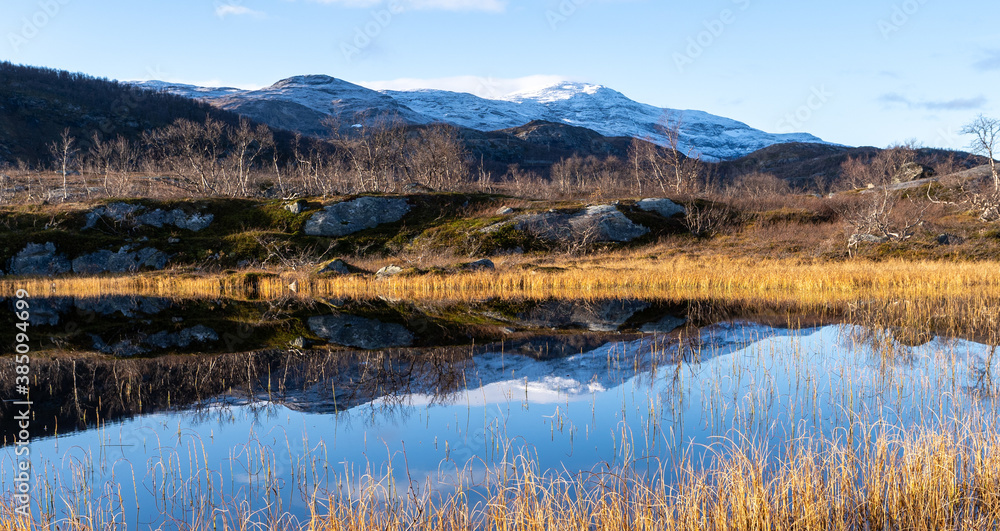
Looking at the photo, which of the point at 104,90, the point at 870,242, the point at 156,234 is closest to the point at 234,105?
the point at 104,90

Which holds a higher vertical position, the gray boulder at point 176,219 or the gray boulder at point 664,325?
the gray boulder at point 176,219

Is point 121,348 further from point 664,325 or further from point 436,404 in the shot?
point 664,325

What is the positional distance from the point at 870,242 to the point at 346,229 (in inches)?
1420

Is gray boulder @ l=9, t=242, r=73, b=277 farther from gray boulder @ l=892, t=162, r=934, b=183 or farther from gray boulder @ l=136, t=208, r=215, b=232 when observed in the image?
gray boulder @ l=892, t=162, r=934, b=183

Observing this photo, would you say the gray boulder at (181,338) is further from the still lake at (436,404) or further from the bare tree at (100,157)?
the bare tree at (100,157)

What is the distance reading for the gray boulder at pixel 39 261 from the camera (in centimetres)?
3997

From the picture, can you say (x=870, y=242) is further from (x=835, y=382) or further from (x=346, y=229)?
(x=346, y=229)

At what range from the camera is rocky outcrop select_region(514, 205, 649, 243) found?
45.8 meters

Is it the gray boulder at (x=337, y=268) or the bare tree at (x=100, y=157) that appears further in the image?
the bare tree at (x=100, y=157)

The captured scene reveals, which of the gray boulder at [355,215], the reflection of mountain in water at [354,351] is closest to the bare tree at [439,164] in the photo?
the gray boulder at [355,215]

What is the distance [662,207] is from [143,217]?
1629 inches

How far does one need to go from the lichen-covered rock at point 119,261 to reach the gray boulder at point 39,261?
2.70 ft

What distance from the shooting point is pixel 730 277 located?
2764 cm

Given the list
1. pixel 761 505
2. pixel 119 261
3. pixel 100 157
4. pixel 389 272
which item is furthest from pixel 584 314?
pixel 100 157
